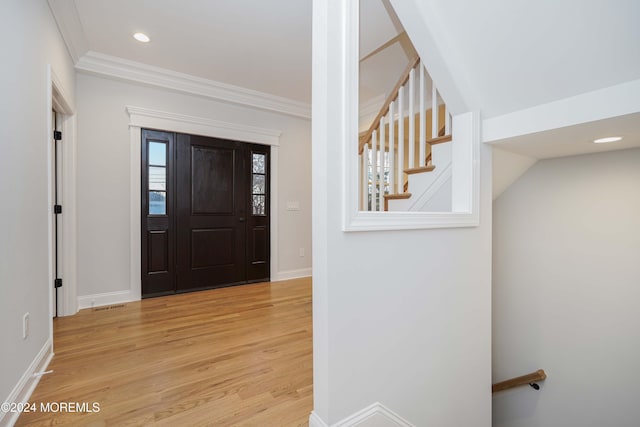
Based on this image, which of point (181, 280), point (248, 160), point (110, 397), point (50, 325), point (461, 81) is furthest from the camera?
point (248, 160)

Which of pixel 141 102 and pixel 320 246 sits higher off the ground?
pixel 141 102

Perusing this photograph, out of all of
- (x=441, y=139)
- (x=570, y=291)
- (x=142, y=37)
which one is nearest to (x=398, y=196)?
(x=441, y=139)

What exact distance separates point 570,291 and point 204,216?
3.82m

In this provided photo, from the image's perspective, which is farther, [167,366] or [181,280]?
[181,280]

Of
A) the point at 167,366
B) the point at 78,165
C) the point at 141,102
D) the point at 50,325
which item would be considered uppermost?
the point at 141,102

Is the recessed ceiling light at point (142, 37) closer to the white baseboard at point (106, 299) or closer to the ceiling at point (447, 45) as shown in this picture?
the ceiling at point (447, 45)

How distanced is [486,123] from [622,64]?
64cm

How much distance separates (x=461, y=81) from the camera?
1.77 m

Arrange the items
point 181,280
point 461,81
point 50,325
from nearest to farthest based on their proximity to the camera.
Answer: point 461,81 < point 50,325 < point 181,280

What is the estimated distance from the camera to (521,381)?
244 cm

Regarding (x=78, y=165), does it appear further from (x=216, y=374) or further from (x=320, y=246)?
(x=320, y=246)

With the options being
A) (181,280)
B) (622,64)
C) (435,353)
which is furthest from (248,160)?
(622,64)

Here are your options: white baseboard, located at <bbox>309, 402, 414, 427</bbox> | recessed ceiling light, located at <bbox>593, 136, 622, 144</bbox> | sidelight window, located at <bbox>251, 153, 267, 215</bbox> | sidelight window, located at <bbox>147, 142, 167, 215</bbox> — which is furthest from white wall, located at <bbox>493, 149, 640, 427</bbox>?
sidelight window, located at <bbox>147, 142, 167, 215</bbox>

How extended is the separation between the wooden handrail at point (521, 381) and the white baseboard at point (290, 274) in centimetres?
278
